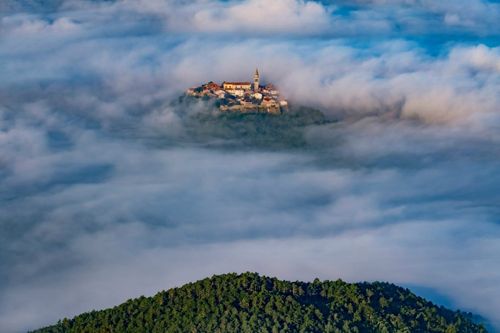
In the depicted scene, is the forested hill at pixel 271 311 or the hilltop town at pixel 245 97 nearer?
the forested hill at pixel 271 311

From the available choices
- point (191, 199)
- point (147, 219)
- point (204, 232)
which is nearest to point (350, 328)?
point (204, 232)

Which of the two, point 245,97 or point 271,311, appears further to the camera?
point 245,97

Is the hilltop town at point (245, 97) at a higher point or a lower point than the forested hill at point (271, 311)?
higher

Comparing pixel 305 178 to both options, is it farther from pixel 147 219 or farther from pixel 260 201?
pixel 147 219

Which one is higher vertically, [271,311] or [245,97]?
[245,97]
